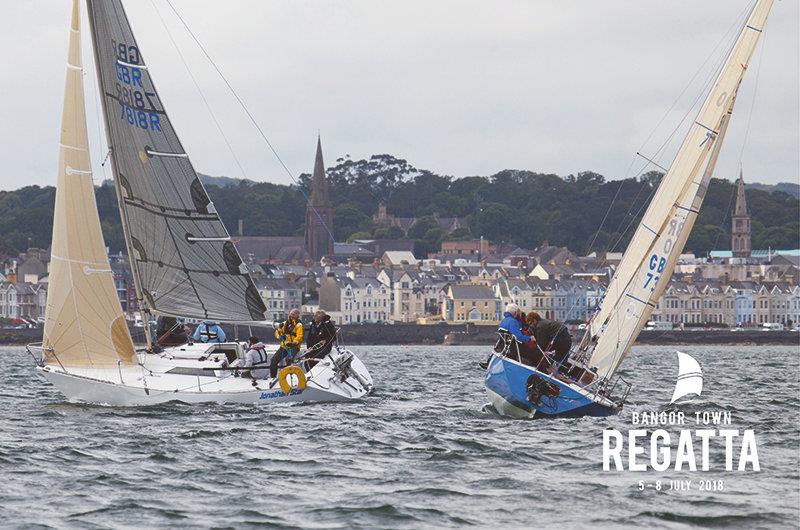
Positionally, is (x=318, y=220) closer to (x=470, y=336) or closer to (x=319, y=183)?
(x=319, y=183)

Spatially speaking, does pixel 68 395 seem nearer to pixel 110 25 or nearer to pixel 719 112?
pixel 110 25

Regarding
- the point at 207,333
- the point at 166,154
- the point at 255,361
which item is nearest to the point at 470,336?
the point at 207,333

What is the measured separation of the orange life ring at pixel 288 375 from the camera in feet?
64.0

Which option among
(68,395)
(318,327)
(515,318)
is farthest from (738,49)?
(68,395)

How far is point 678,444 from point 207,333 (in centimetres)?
810

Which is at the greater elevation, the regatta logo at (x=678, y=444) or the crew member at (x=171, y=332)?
the crew member at (x=171, y=332)

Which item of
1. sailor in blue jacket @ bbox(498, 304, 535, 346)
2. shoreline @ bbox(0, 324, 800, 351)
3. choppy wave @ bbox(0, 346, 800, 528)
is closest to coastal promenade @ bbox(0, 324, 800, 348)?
shoreline @ bbox(0, 324, 800, 351)

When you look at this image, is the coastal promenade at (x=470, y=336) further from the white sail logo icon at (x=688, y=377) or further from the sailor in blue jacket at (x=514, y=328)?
the sailor in blue jacket at (x=514, y=328)

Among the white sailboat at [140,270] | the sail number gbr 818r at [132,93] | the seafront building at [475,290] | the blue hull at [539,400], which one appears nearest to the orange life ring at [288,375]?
the white sailboat at [140,270]

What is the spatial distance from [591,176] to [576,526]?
166 m

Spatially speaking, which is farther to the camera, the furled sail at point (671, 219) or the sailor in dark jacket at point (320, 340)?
the sailor in dark jacket at point (320, 340)

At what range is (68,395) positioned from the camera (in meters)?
20.0

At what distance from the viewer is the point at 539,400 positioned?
1759 cm

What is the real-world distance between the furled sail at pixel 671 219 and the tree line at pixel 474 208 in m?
128
